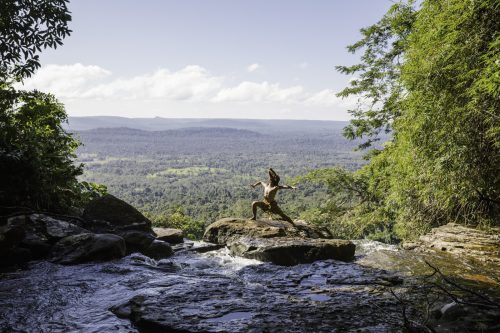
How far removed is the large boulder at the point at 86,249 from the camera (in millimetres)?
9617

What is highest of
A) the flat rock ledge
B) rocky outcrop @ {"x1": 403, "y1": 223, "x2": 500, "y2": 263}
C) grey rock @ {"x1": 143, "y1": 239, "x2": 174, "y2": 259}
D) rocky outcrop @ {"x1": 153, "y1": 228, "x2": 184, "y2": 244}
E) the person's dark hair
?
the person's dark hair

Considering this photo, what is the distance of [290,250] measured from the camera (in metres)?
10.7

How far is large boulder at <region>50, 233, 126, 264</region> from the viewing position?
9.62 meters

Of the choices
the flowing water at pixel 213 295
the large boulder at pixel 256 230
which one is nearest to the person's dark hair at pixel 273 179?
the large boulder at pixel 256 230

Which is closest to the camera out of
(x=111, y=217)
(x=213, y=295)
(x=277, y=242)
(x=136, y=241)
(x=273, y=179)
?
(x=213, y=295)

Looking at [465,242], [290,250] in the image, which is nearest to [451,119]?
[465,242]

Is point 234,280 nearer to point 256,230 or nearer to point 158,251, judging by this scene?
point 158,251

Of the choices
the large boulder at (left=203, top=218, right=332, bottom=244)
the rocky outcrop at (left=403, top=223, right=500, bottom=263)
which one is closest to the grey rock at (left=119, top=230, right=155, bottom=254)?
the large boulder at (left=203, top=218, right=332, bottom=244)

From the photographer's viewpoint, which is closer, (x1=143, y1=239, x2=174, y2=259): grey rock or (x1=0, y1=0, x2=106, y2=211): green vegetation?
(x1=0, y1=0, x2=106, y2=211): green vegetation

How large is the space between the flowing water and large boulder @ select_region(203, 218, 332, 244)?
96.3 inches

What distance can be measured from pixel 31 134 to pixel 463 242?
45.4 ft

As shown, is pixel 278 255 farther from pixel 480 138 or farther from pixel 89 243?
pixel 480 138

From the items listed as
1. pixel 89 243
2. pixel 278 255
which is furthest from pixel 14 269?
pixel 278 255

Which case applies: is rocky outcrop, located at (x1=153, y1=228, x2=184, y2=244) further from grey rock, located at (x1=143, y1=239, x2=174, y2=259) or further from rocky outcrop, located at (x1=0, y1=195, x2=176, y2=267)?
grey rock, located at (x1=143, y1=239, x2=174, y2=259)
